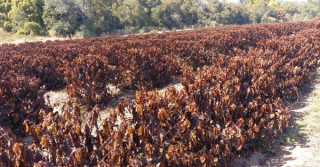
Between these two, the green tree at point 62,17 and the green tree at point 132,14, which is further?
the green tree at point 132,14

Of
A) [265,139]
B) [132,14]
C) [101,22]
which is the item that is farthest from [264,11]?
[265,139]

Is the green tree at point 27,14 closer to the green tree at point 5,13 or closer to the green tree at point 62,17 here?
the green tree at point 5,13

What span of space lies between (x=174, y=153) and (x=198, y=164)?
53 centimetres

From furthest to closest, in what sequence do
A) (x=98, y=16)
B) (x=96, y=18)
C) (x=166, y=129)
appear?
(x=98, y=16), (x=96, y=18), (x=166, y=129)

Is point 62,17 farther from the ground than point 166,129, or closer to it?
farther from the ground

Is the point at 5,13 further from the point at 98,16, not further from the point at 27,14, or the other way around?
the point at 98,16

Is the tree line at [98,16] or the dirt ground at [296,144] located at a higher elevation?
the tree line at [98,16]

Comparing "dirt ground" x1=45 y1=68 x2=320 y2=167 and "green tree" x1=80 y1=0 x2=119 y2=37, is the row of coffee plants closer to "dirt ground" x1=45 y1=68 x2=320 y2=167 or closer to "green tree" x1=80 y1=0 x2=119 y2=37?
"dirt ground" x1=45 y1=68 x2=320 y2=167

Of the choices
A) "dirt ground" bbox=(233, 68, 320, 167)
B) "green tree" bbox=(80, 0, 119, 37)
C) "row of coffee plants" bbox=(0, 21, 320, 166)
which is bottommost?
"dirt ground" bbox=(233, 68, 320, 167)

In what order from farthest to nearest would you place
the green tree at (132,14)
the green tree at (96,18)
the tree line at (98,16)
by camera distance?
the green tree at (132,14) < the green tree at (96,18) < the tree line at (98,16)

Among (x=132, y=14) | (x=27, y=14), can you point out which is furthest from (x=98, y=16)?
(x=27, y=14)

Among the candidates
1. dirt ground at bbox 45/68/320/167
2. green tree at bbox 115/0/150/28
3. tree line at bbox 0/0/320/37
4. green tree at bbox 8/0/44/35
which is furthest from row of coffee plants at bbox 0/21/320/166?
green tree at bbox 115/0/150/28

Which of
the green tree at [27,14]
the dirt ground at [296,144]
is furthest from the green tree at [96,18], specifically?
the dirt ground at [296,144]

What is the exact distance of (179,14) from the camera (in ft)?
139
